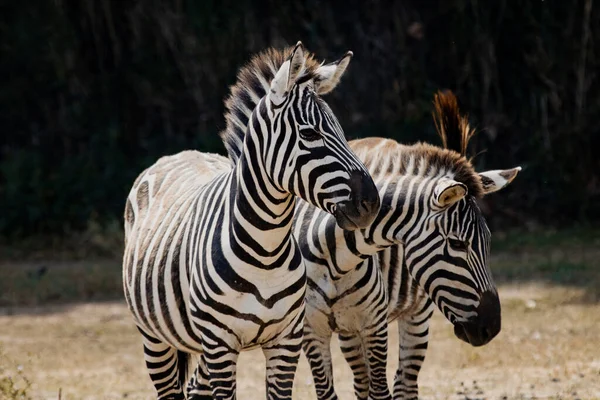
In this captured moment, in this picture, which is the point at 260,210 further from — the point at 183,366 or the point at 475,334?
the point at 183,366

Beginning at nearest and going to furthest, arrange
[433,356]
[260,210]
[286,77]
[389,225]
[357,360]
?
1. [286,77]
2. [260,210]
3. [389,225]
4. [357,360]
5. [433,356]

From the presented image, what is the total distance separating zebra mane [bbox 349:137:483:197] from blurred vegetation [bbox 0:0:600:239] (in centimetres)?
761

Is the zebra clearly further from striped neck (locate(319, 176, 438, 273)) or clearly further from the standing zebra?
the standing zebra

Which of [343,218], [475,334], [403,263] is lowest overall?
[403,263]

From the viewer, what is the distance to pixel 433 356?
9367 mm

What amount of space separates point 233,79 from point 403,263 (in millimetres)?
8293

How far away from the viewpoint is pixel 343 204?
484 cm

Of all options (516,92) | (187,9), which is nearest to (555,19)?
(516,92)

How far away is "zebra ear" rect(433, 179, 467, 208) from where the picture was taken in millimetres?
5648

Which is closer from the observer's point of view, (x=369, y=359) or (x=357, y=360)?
(x=369, y=359)

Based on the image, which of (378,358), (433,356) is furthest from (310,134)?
(433,356)

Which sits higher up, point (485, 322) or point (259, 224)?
point (259, 224)

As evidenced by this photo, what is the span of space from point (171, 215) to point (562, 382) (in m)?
3.39

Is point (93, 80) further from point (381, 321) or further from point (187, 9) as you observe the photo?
point (381, 321)
